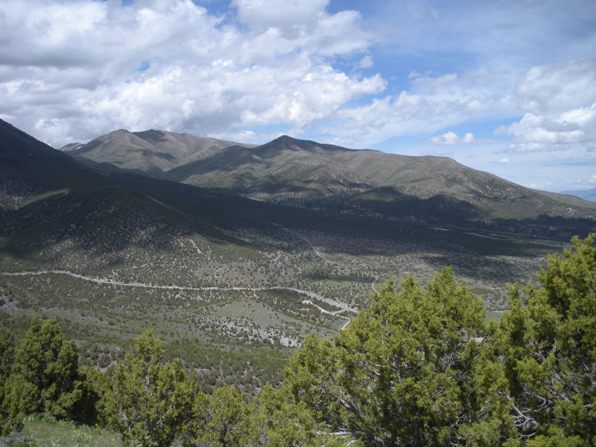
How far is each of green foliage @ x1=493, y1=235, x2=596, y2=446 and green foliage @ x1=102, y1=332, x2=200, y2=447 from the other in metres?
13.0

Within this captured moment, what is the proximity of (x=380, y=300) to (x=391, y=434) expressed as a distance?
3831 mm

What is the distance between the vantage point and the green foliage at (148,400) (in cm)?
1733

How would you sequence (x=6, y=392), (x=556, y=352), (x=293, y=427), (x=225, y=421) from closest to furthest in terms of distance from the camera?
(x=556, y=352) < (x=293, y=427) < (x=6, y=392) < (x=225, y=421)

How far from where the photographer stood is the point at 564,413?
31.8 feet

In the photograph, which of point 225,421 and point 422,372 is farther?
point 225,421

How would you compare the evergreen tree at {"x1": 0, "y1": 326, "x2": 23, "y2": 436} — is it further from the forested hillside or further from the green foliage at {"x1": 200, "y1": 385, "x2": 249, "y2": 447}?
the green foliage at {"x1": 200, "y1": 385, "x2": 249, "y2": 447}

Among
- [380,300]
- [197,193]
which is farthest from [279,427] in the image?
[197,193]

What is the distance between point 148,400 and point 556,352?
14.6 m

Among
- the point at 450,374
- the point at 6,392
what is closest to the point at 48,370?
the point at 6,392

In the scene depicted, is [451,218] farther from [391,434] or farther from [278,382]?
[391,434]

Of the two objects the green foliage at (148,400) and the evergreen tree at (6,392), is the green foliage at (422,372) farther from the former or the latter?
the evergreen tree at (6,392)

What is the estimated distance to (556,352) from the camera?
1028 cm

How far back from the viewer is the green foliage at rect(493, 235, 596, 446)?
913 cm

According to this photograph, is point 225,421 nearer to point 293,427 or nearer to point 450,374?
point 293,427
